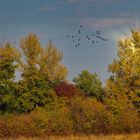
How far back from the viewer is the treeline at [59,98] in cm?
3947

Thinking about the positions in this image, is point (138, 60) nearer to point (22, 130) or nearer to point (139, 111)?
point (139, 111)

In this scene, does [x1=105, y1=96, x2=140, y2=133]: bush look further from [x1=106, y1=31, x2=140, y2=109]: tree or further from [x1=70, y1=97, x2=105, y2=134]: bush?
[x1=106, y1=31, x2=140, y2=109]: tree

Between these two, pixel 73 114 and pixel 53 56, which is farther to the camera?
pixel 53 56

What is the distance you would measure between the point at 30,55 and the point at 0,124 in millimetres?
34127

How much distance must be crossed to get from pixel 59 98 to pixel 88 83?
113 feet

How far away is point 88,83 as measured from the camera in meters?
85.6

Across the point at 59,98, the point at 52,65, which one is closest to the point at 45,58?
the point at 52,65

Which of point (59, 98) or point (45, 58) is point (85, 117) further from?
point (45, 58)

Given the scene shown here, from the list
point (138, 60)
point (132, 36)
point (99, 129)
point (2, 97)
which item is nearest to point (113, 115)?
point (99, 129)

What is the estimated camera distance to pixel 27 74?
64.1 meters

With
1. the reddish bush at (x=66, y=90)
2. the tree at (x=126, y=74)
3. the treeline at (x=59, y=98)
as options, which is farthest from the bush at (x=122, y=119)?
the reddish bush at (x=66, y=90)

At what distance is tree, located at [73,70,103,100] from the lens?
269ft

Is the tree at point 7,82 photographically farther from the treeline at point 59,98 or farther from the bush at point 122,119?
the bush at point 122,119

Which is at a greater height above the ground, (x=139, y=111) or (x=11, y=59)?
(x=11, y=59)
